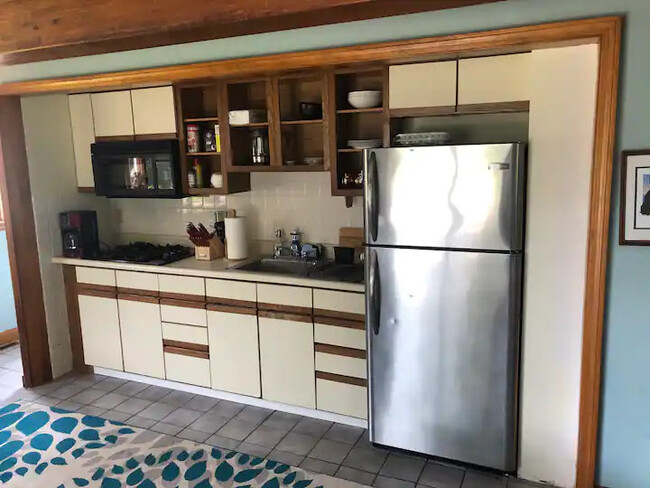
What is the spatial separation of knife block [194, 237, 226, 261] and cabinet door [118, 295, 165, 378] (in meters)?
0.43

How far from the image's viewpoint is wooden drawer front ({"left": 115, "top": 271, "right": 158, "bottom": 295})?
12.3 ft

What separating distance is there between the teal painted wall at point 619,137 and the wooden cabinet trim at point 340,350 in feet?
4.17

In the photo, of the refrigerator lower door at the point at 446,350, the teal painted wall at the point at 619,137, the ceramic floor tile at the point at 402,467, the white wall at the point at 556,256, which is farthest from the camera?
the ceramic floor tile at the point at 402,467

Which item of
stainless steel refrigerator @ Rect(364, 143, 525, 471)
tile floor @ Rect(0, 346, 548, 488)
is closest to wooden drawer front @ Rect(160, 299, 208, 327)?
tile floor @ Rect(0, 346, 548, 488)

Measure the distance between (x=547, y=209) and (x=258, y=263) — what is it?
6.60 feet

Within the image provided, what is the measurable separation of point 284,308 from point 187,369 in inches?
36.6

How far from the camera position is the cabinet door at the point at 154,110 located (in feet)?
12.2

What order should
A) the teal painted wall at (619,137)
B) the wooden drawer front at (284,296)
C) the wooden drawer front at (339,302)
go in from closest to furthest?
the teal painted wall at (619,137) < the wooden drawer front at (339,302) < the wooden drawer front at (284,296)

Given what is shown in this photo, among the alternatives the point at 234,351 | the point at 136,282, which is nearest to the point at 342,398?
the point at 234,351

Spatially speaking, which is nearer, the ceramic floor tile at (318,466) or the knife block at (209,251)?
the ceramic floor tile at (318,466)

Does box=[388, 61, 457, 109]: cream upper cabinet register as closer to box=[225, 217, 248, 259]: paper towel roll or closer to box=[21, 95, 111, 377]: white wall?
box=[225, 217, 248, 259]: paper towel roll

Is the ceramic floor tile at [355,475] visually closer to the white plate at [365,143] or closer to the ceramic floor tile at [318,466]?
the ceramic floor tile at [318,466]

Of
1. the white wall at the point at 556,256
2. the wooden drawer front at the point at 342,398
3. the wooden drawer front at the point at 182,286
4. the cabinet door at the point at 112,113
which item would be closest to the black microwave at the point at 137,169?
the cabinet door at the point at 112,113

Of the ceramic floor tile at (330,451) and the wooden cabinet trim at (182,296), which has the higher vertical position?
the wooden cabinet trim at (182,296)
